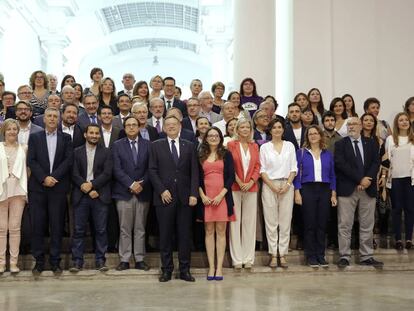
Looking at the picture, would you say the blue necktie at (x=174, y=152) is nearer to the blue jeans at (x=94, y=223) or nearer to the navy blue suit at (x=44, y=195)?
the blue jeans at (x=94, y=223)

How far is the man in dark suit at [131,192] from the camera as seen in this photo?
273 inches

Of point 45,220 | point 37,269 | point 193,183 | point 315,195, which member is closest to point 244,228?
point 193,183

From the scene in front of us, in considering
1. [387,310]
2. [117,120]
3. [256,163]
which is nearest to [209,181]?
[256,163]

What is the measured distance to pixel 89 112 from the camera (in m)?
7.83

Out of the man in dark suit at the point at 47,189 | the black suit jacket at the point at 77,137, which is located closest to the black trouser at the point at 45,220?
the man in dark suit at the point at 47,189

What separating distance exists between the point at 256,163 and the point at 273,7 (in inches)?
198

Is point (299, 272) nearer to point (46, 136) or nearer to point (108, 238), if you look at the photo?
point (108, 238)

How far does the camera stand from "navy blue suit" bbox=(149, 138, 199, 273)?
22.1ft

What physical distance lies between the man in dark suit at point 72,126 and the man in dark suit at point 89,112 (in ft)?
0.76

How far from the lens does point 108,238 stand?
7.26 metres

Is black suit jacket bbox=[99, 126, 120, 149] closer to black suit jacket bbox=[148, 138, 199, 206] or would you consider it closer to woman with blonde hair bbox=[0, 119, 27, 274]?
black suit jacket bbox=[148, 138, 199, 206]

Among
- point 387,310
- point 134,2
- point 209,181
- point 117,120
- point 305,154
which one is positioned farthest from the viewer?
point 134,2

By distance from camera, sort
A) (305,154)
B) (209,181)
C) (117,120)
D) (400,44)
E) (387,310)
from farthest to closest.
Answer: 1. (400,44)
2. (117,120)
3. (305,154)
4. (209,181)
5. (387,310)

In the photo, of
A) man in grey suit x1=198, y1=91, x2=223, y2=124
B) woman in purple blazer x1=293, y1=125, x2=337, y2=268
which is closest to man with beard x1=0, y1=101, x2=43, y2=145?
man in grey suit x1=198, y1=91, x2=223, y2=124
